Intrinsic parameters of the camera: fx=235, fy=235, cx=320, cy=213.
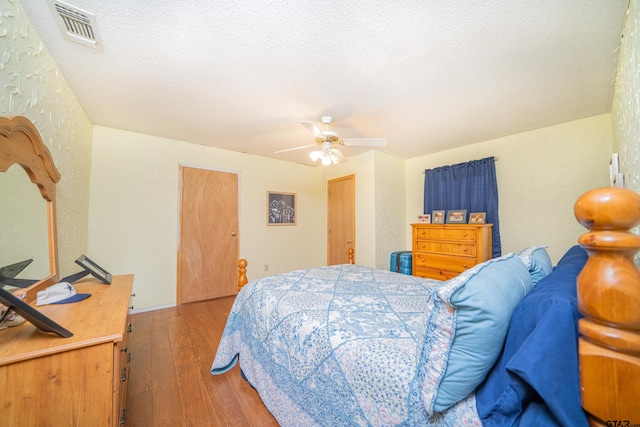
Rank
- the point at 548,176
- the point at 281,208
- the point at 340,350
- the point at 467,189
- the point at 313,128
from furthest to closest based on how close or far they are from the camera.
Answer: the point at 281,208 → the point at 467,189 → the point at 548,176 → the point at 313,128 → the point at 340,350

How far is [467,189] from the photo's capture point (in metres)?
3.49

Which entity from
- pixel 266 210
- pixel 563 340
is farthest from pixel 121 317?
pixel 266 210

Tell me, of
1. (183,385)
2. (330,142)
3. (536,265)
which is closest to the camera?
(536,265)

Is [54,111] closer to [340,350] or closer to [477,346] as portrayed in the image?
[340,350]

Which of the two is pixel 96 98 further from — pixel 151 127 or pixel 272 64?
pixel 272 64

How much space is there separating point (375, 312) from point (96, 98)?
3136 millimetres

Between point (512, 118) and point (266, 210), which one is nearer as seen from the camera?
point (512, 118)

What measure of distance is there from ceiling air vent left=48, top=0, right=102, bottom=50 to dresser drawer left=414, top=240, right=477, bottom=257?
3.94 metres

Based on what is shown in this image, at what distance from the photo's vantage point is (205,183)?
3.61 m

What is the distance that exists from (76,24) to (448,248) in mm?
4084

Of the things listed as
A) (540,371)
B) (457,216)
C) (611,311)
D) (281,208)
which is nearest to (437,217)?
(457,216)

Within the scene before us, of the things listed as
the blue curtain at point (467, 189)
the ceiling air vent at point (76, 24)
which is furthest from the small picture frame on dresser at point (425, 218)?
the ceiling air vent at point (76, 24)

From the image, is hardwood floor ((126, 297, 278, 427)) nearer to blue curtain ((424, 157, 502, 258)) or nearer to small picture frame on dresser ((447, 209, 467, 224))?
small picture frame on dresser ((447, 209, 467, 224))

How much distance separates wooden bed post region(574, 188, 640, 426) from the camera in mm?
396
